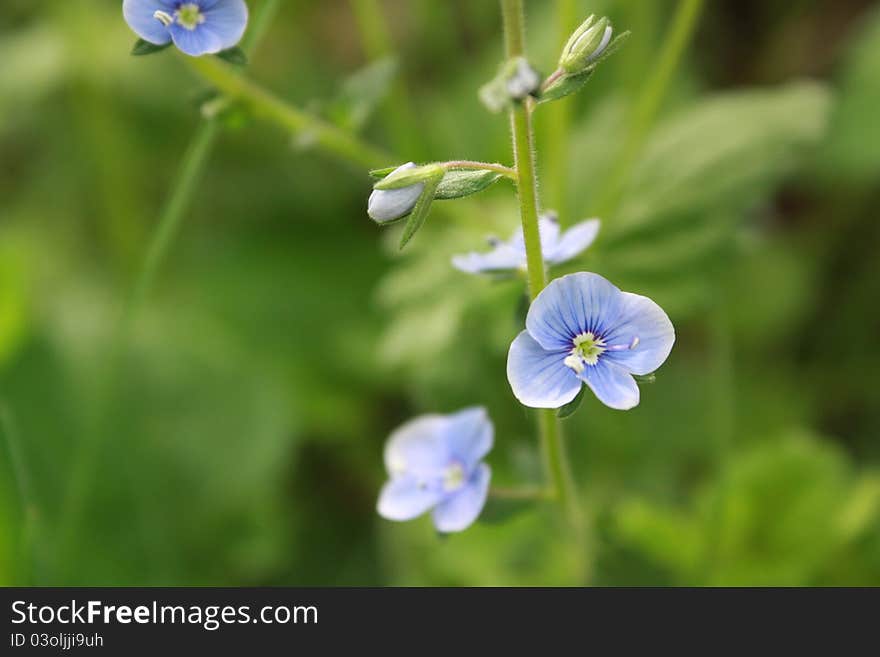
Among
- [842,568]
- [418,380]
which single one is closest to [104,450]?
[418,380]

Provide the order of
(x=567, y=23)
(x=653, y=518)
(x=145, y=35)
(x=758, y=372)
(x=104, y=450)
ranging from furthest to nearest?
(x=758, y=372) < (x=104, y=450) < (x=653, y=518) < (x=567, y=23) < (x=145, y=35)

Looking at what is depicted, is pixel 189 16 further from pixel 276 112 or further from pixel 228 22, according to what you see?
pixel 276 112

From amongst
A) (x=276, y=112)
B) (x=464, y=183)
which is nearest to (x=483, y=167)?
(x=464, y=183)

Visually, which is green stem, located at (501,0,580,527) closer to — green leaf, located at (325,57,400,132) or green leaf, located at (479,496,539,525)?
green leaf, located at (479,496,539,525)

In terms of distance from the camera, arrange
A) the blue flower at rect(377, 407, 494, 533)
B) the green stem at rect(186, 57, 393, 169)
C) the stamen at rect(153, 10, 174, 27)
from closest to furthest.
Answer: the stamen at rect(153, 10, 174, 27) < the blue flower at rect(377, 407, 494, 533) < the green stem at rect(186, 57, 393, 169)

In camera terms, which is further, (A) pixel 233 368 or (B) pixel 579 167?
(A) pixel 233 368

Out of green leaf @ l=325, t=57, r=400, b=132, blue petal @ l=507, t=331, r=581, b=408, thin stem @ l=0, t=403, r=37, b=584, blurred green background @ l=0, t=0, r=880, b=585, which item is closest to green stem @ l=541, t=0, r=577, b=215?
blurred green background @ l=0, t=0, r=880, b=585

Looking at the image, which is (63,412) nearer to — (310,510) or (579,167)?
(310,510)

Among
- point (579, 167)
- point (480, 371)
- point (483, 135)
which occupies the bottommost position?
point (480, 371)
